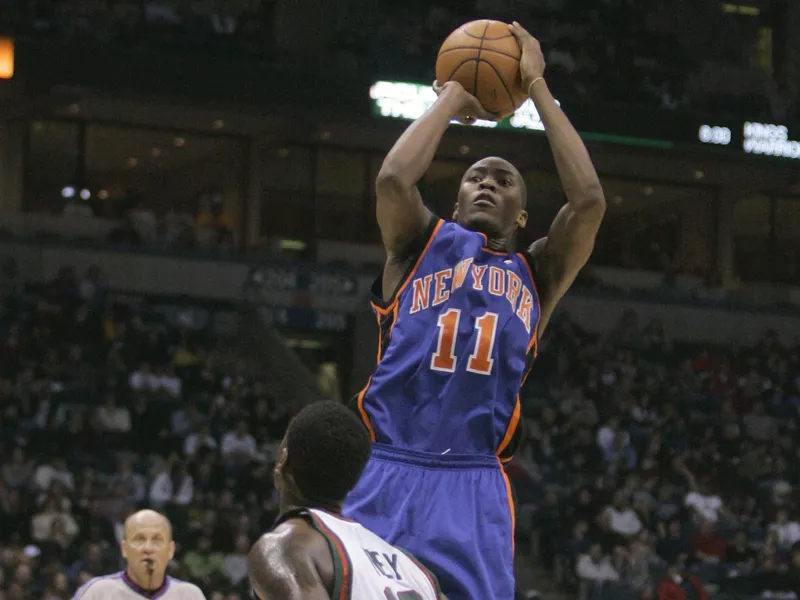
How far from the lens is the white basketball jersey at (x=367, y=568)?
10.9ft

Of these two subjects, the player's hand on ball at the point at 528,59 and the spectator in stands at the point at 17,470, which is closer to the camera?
the player's hand on ball at the point at 528,59

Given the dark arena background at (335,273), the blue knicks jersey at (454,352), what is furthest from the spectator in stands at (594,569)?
the blue knicks jersey at (454,352)

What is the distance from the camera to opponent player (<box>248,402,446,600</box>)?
3260 mm

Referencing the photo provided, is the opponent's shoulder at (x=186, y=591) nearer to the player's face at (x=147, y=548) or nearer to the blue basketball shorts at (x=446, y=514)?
the player's face at (x=147, y=548)

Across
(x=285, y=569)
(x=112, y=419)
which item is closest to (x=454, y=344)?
(x=285, y=569)

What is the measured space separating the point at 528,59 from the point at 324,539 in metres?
2.00

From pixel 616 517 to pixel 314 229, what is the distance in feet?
Answer: 31.2

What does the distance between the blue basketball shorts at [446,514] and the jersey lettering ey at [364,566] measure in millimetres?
768

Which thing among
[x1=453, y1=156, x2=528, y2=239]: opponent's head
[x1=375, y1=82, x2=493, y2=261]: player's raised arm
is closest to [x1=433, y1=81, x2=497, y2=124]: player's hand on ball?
[x1=375, y1=82, x2=493, y2=261]: player's raised arm

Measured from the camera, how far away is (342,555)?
3.34 m

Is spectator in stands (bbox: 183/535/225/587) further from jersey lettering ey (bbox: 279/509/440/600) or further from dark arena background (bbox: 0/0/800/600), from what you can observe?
jersey lettering ey (bbox: 279/509/440/600)

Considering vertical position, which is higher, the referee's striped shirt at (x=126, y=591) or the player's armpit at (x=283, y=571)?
the player's armpit at (x=283, y=571)

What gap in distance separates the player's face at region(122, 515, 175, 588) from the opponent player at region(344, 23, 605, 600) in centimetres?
271

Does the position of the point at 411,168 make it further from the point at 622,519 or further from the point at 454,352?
the point at 622,519
